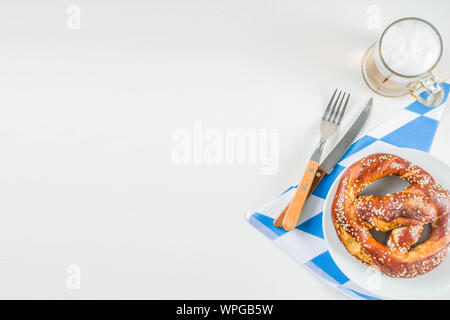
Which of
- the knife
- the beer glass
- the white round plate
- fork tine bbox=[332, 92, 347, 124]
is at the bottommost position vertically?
the white round plate

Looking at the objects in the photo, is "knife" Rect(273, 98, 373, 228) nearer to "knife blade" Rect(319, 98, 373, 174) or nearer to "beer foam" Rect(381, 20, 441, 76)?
"knife blade" Rect(319, 98, 373, 174)

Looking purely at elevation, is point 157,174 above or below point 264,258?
above

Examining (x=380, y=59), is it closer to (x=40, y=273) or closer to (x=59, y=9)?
(x=59, y=9)

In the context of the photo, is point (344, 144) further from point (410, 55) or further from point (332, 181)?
point (410, 55)

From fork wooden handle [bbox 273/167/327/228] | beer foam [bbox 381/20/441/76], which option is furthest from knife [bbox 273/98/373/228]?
beer foam [bbox 381/20/441/76]

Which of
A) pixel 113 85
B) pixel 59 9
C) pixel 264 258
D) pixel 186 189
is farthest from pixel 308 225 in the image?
pixel 59 9
